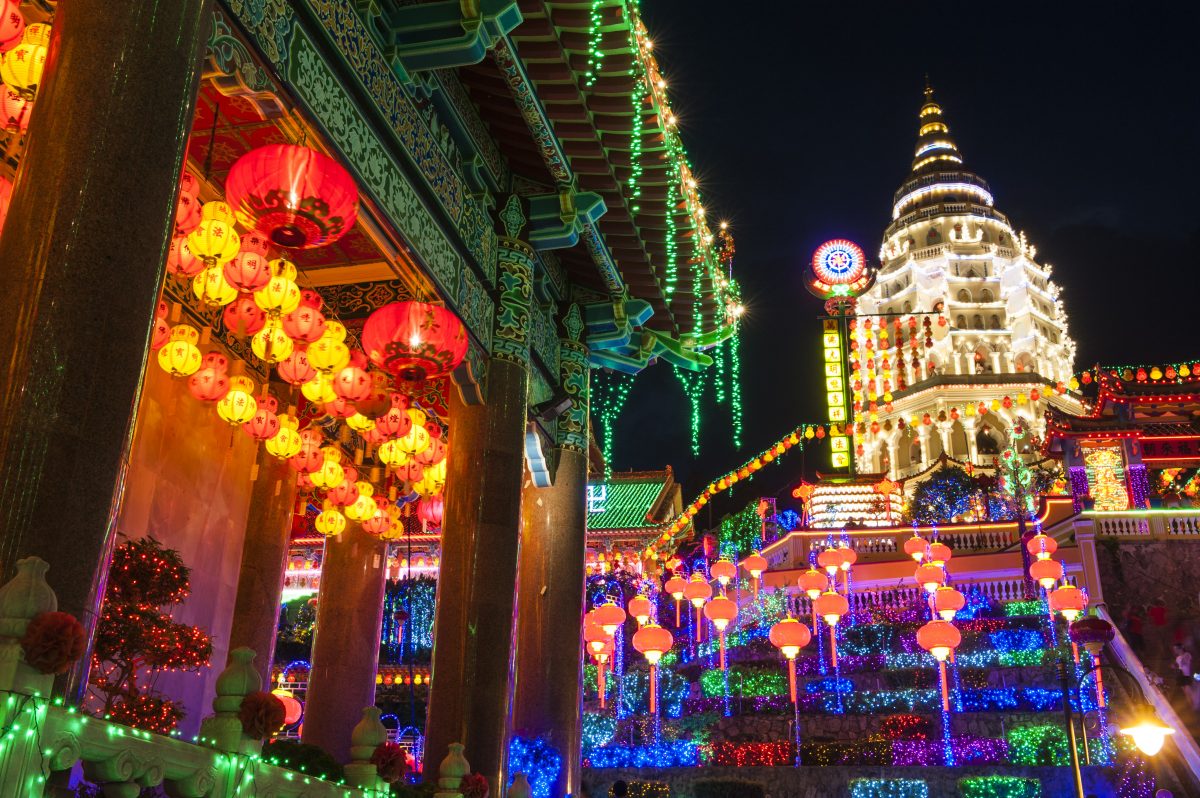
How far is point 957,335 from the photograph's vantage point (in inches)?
2235

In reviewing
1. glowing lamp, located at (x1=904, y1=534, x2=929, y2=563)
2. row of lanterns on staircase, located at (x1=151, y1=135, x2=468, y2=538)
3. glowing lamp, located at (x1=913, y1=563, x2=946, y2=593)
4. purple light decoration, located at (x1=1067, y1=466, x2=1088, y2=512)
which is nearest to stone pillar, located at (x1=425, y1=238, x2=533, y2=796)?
row of lanterns on staircase, located at (x1=151, y1=135, x2=468, y2=538)

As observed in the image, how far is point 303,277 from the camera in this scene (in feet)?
31.7

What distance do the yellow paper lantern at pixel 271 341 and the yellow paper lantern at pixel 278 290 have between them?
858 millimetres

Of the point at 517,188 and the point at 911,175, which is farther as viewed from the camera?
the point at 911,175

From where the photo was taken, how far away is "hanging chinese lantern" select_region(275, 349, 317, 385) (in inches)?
388

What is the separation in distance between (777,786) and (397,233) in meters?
12.3

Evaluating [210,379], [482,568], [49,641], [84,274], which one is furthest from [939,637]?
[49,641]

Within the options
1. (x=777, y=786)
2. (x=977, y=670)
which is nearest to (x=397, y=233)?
(x=777, y=786)

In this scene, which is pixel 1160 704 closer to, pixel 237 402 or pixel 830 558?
pixel 830 558

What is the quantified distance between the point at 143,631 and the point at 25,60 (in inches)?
156

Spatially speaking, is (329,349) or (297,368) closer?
(329,349)

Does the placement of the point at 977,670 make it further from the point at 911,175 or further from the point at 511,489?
the point at 911,175

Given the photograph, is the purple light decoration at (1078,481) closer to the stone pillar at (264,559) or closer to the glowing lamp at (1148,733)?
the glowing lamp at (1148,733)

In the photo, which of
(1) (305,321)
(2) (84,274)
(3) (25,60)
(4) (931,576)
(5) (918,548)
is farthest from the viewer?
(5) (918,548)
